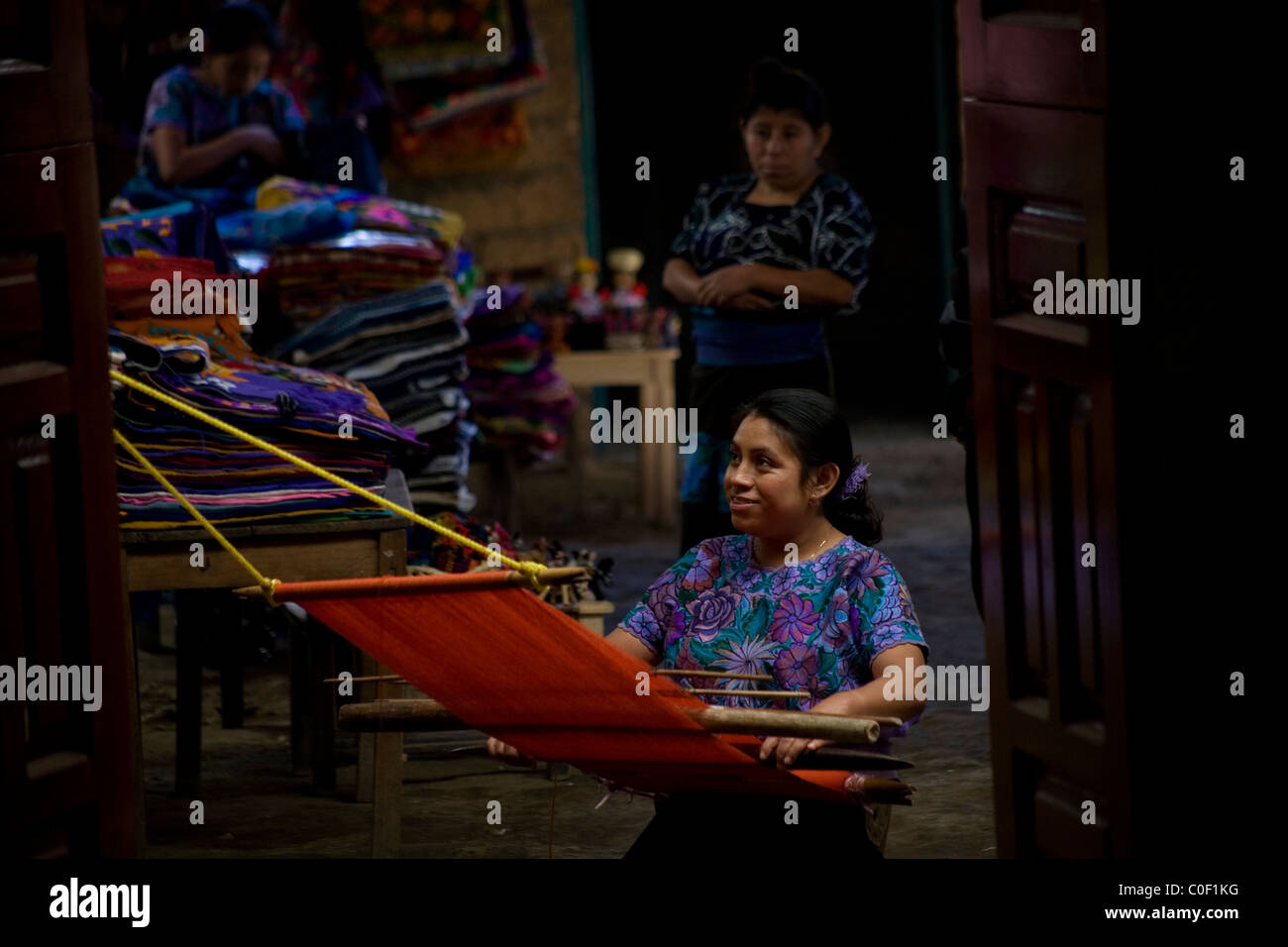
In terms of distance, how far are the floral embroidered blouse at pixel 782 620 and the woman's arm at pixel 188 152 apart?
2.52m

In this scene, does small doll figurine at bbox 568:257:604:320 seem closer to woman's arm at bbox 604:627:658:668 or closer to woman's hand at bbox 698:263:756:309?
woman's hand at bbox 698:263:756:309

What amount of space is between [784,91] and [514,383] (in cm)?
257

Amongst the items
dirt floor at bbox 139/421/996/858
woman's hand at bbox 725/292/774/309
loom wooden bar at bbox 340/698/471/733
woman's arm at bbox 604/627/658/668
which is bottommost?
dirt floor at bbox 139/421/996/858

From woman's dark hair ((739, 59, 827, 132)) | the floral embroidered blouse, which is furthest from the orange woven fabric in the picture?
woman's dark hair ((739, 59, 827, 132))

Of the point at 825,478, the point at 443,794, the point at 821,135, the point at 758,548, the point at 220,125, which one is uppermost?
the point at 220,125

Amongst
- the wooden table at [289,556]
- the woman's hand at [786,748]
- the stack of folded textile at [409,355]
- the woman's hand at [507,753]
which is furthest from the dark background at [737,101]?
the woman's hand at [786,748]

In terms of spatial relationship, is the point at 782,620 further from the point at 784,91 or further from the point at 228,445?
the point at 784,91

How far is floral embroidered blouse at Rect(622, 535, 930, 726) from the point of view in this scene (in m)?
2.66

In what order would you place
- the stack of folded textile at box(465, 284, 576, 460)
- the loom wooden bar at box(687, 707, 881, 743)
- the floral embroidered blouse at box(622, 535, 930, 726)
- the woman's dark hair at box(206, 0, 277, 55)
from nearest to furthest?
the loom wooden bar at box(687, 707, 881, 743), the floral embroidered blouse at box(622, 535, 930, 726), the woman's dark hair at box(206, 0, 277, 55), the stack of folded textile at box(465, 284, 576, 460)

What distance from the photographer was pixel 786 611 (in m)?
2.72

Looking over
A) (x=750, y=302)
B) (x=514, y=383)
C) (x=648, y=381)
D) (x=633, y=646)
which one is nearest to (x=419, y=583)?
(x=633, y=646)

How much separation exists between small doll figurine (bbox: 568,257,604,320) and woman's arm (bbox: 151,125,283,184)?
288cm

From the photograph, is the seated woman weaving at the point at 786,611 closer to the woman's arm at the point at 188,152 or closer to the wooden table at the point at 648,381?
the woman's arm at the point at 188,152

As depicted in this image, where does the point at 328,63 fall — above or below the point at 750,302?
above
